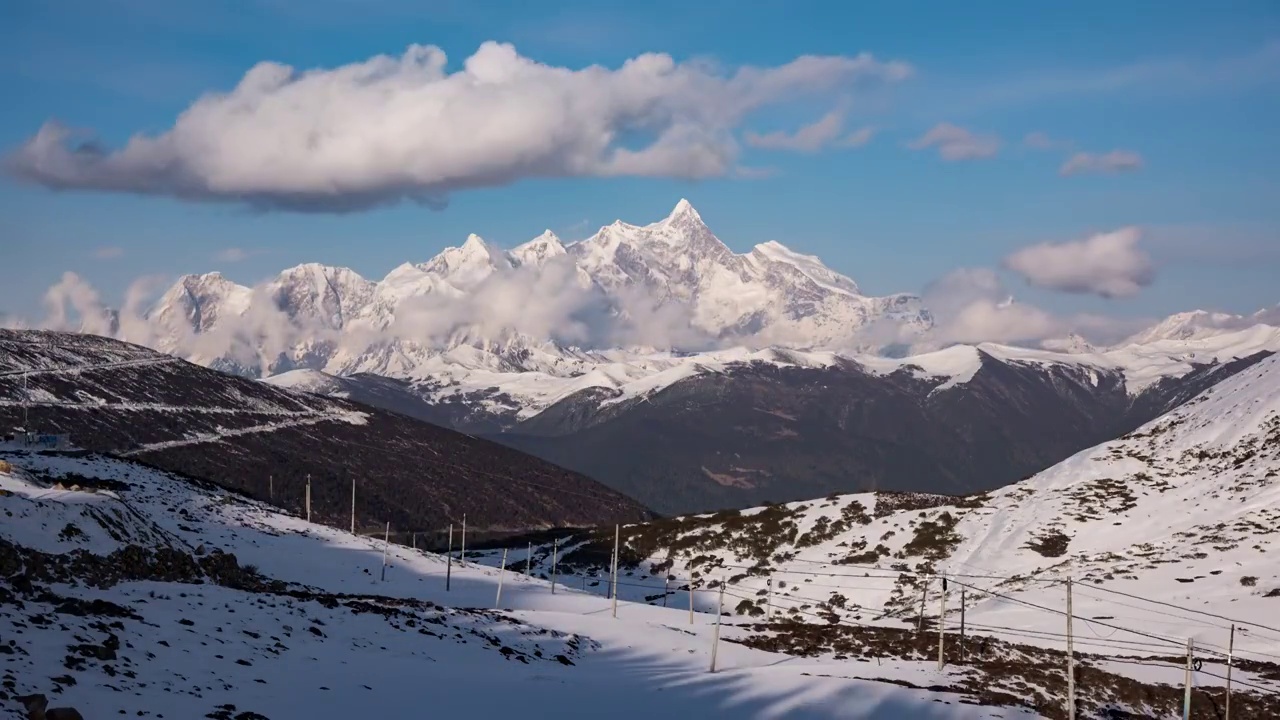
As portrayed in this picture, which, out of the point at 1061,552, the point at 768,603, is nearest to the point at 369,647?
the point at 768,603

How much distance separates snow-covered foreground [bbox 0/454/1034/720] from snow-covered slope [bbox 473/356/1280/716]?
18.3m

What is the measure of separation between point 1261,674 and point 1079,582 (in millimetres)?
29564

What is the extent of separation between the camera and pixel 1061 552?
349 ft

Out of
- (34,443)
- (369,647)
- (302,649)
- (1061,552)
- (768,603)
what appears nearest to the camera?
(302,649)

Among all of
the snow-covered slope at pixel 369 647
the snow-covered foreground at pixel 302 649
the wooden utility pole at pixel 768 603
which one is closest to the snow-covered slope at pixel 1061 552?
the wooden utility pole at pixel 768 603

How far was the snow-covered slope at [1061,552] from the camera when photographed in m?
80.8

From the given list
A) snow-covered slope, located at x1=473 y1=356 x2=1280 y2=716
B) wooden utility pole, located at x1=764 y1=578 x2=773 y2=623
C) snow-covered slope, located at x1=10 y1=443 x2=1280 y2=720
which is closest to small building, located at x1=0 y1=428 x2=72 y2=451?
snow-covered slope, located at x1=10 y1=443 x2=1280 y2=720

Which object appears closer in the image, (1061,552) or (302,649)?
(302,649)

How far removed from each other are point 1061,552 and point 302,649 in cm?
8394

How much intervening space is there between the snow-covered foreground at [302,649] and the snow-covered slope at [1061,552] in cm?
1829

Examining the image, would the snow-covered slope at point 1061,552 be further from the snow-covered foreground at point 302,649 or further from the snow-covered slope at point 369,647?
the snow-covered foreground at point 302,649

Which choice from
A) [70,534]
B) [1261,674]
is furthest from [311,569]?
[1261,674]

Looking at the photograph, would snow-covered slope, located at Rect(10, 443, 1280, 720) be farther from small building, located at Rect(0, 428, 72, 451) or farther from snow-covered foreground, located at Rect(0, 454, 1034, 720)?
small building, located at Rect(0, 428, 72, 451)

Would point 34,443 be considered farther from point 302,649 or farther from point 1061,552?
point 1061,552
